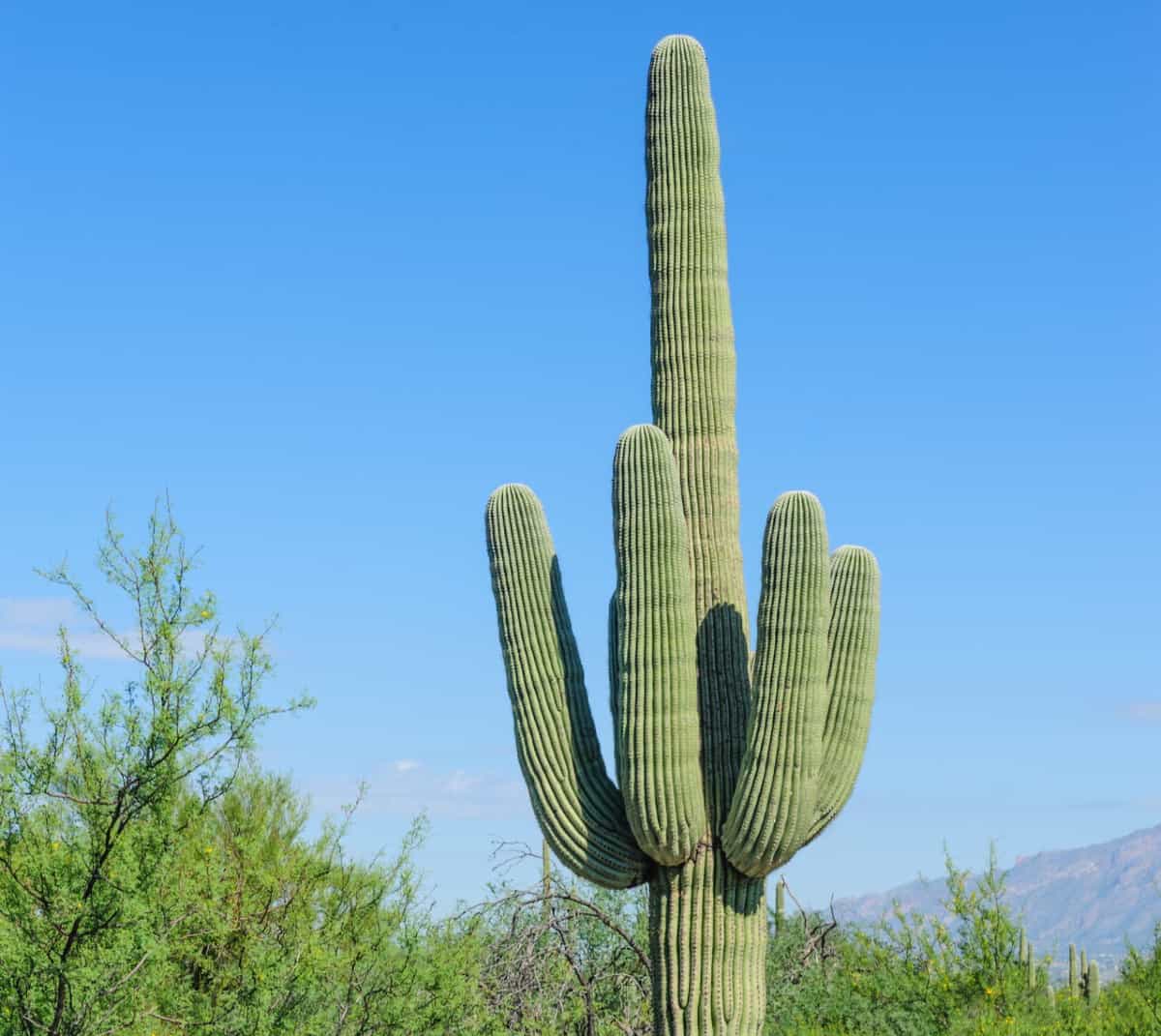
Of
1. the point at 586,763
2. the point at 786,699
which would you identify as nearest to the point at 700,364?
the point at 786,699

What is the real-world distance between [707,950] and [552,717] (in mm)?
1627

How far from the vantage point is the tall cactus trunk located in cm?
912

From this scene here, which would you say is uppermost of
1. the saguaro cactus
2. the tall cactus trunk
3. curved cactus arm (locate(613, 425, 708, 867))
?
curved cactus arm (locate(613, 425, 708, 867))

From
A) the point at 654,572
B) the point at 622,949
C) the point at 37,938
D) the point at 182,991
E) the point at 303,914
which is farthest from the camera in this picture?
the point at 622,949

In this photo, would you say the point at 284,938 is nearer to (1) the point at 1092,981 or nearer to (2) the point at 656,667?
(2) the point at 656,667

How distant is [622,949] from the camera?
1362 centimetres

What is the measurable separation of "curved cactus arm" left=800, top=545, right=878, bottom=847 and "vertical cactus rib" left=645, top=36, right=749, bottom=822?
541mm

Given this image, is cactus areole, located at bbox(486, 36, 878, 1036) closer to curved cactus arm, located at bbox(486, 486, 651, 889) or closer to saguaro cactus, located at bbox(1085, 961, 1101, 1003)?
curved cactus arm, located at bbox(486, 486, 651, 889)

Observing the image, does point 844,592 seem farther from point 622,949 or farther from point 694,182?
point 622,949

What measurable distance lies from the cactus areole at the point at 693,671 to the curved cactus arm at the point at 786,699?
0.04 feet

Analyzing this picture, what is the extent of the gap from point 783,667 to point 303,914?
16.9 feet

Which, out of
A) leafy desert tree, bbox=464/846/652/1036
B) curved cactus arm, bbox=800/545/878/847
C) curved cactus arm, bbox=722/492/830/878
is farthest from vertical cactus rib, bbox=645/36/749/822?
leafy desert tree, bbox=464/846/652/1036

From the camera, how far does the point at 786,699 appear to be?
8.87 metres

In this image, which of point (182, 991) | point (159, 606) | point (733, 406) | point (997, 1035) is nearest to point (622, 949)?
point (997, 1035)
